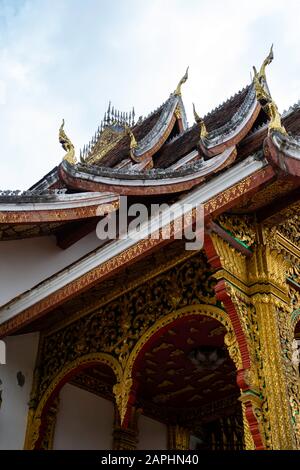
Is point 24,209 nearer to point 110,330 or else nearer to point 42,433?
point 110,330

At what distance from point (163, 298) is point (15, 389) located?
212cm

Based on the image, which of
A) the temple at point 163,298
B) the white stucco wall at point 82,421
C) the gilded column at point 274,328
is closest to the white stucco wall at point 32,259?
the temple at point 163,298

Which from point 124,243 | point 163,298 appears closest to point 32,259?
Result: point 163,298

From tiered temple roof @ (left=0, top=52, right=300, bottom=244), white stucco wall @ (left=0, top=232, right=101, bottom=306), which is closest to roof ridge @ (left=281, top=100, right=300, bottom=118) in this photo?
tiered temple roof @ (left=0, top=52, right=300, bottom=244)

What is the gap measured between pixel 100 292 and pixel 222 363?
1647 mm

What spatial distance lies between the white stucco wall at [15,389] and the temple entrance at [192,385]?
126cm

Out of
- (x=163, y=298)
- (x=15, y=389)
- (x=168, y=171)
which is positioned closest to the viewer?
(x=163, y=298)

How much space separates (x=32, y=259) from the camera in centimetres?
679

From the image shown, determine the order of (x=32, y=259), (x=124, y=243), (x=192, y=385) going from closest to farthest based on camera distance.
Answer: (x=124, y=243) < (x=32, y=259) < (x=192, y=385)

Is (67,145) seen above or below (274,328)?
above

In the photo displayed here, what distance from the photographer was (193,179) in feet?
18.2

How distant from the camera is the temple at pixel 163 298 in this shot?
424 centimetres

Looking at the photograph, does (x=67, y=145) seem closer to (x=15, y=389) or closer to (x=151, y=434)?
(x=15, y=389)
